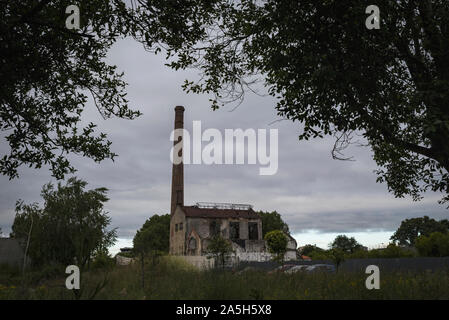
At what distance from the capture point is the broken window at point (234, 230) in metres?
45.0

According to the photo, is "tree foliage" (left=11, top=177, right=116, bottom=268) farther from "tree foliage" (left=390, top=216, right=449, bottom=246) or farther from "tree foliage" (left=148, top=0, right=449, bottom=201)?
"tree foliage" (left=390, top=216, right=449, bottom=246)

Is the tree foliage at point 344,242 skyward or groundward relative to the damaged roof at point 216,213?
groundward

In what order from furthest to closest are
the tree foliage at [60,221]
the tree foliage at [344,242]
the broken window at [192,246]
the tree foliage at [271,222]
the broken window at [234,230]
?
the tree foliage at [344,242]
the tree foliage at [271,222]
the broken window at [234,230]
the broken window at [192,246]
the tree foliage at [60,221]

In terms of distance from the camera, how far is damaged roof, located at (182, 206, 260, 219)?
43719 mm

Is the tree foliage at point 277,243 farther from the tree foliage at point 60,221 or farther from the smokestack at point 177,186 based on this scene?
the tree foliage at point 60,221

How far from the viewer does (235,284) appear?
272 inches

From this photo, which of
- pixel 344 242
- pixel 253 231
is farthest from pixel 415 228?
pixel 253 231

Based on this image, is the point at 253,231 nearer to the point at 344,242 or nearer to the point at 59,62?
the point at 59,62

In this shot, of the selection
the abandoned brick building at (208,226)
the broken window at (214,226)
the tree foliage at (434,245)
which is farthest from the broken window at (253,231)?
the tree foliage at (434,245)

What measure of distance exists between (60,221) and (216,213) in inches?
1007

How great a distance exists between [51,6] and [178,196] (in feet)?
125

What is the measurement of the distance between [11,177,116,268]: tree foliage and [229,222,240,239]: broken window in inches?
922

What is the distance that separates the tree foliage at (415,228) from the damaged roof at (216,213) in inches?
1416
